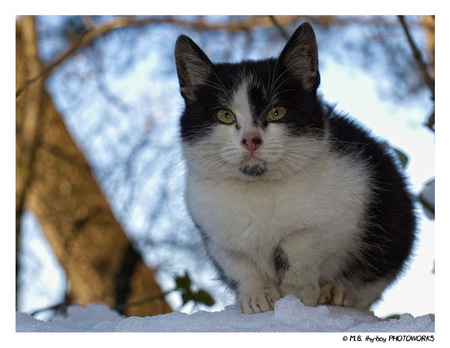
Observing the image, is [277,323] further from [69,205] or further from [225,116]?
[69,205]

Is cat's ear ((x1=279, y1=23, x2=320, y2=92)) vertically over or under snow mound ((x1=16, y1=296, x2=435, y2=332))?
over

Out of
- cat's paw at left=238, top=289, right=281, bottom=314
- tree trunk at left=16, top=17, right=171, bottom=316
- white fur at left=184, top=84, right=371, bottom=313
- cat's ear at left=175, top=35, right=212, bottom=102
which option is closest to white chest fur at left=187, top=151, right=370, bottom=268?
white fur at left=184, top=84, right=371, bottom=313

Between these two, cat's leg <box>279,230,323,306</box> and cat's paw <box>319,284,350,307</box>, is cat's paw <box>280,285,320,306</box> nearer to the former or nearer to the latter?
cat's leg <box>279,230,323,306</box>

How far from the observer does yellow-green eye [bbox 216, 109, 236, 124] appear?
6.28ft

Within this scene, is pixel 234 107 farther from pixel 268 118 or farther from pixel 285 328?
pixel 285 328

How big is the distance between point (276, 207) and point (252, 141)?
0.25m

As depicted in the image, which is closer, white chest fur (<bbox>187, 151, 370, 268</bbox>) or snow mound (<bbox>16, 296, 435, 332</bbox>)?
snow mound (<bbox>16, 296, 435, 332</bbox>)

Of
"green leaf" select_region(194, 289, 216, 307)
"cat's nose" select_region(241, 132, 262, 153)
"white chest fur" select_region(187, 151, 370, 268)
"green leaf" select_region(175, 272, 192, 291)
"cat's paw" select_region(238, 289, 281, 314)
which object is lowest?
"green leaf" select_region(194, 289, 216, 307)

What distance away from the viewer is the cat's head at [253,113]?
6.10ft

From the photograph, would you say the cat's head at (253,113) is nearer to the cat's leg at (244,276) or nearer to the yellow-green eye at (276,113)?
the yellow-green eye at (276,113)

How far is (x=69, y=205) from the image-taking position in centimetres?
418

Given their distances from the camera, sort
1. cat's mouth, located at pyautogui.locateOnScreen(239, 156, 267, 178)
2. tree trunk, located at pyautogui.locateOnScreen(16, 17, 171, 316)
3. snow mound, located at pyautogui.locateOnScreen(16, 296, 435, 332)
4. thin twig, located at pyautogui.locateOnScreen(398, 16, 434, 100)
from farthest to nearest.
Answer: tree trunk, located at pyautogui.locateOnScreen(16, 17, 171, 316), thin twig, located at pyautogui.locateOnScreen(398, 16, 434, 100), cat's mouth, located at pyautogui.locateOnScreen(239, 156, 267, 178), snow mound, located at pyautogui.locateOnScreen(16, 296, 435, 332)

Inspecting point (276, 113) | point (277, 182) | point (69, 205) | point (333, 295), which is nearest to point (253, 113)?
point (276, 113)

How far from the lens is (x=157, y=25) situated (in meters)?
3.91
